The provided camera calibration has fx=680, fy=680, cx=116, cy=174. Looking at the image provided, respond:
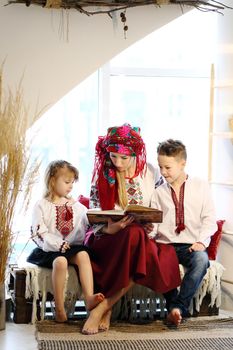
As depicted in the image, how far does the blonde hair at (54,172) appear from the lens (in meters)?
3.77

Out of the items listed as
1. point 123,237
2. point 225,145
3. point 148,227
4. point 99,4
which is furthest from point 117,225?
point 99,4

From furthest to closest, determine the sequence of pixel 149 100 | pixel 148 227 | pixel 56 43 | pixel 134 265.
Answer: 1. pixel 149 100
2. pixel 56 43
3. pixel 148 227
4. pixel 134 265

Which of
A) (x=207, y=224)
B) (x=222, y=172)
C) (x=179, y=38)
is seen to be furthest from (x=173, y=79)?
(x=207, y=224)

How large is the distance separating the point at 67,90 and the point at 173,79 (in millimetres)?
1167

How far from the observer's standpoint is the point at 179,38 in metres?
4.97

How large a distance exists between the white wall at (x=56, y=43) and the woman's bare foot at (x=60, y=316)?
1.21 meters

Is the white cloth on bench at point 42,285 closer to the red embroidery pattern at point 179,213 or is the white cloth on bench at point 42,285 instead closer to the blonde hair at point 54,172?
the blonde hair at point 54,172

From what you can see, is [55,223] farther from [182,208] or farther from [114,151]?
[182,208]

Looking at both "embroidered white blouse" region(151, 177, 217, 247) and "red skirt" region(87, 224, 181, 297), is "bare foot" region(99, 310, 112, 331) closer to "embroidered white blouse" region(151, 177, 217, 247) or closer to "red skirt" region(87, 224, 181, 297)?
"red skirt" region(87, 224, 181, 297)

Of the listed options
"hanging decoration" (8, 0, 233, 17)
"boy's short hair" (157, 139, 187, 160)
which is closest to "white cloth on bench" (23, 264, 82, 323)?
"boy's short hair" (157, 139, 187, 160)

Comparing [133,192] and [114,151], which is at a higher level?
[114,151]

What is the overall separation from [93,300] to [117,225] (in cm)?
42

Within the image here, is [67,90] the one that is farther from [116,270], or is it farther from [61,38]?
[116,270]

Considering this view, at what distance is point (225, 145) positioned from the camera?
427 cm
